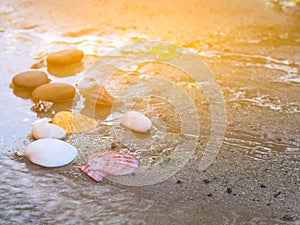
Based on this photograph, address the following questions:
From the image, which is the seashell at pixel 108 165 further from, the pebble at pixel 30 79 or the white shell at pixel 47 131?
the pebble at pixel 30 79

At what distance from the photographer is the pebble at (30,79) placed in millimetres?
4059

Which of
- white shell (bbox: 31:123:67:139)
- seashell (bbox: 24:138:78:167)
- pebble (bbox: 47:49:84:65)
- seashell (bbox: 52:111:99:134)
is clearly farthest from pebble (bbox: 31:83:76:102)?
seashell (bbox: 24:138:78:167)

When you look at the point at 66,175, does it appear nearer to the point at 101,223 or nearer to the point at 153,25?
the point at 101,223

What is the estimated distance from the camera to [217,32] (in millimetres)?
Answer: 5910

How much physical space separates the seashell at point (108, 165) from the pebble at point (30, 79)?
1379 millimetres

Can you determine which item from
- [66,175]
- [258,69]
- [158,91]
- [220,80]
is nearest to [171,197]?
[66,175]

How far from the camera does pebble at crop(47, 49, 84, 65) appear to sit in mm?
4676

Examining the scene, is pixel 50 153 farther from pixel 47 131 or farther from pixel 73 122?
pixel 73 122

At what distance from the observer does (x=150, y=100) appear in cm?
390

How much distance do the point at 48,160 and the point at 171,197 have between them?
2.63 feet

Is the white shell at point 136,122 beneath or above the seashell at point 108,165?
above

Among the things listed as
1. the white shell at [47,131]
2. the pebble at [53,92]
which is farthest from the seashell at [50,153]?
the pebble at [53,92]

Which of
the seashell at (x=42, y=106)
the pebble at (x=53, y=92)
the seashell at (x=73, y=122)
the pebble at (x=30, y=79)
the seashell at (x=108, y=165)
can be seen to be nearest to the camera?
the seashell at (x=108, y=165)

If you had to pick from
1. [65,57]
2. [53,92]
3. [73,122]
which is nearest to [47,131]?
[73,122]
